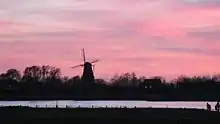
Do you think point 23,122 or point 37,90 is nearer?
point 23,122

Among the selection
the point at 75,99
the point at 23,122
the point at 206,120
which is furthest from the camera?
the point at 75,99

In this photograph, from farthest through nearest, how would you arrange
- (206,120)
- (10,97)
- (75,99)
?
(75,99) → (10,97) → (206,120)

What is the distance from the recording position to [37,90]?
196000mm

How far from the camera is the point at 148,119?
58.5 meters

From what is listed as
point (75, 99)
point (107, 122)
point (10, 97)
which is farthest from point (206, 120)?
point (75, 99)

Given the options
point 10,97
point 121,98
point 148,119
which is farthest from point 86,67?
point 148,119

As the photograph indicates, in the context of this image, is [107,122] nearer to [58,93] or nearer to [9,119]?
[9,119]

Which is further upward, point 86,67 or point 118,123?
point 86,67

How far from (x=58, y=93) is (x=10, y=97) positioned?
44470 millimetres

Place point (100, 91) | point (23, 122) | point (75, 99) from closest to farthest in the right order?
1. point (23, 122)
2. point (75, 99)
3. point (100, 91)

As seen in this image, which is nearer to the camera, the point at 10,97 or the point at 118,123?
the point at 118,123

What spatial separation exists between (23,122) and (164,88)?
144072 millimetres

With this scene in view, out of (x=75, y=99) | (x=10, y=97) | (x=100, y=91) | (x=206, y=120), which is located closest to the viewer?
(x=206, y=120)

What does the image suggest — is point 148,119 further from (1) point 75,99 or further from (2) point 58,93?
(2) point 58,93
